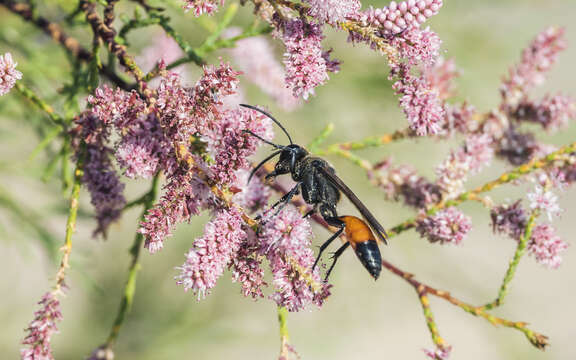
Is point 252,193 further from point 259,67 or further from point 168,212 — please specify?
point 259,67

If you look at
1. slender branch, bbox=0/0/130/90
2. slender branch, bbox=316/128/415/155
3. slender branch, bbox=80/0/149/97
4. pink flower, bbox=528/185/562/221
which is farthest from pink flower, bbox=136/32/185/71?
pink flower, bbox=528/185/562/221

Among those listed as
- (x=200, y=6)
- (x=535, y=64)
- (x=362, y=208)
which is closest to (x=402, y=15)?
(x=200, y=6)

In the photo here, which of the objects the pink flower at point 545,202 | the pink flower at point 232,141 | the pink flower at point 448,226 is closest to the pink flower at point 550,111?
the pink flower at point 545,202

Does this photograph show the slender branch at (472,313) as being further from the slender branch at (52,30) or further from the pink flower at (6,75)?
the slender branch at (52,30)

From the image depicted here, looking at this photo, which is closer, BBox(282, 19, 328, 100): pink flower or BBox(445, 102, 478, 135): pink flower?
BBox(282, 19, 328, 100): pink flower

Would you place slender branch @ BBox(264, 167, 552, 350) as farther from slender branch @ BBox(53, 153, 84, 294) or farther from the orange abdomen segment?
slender branch @ BBox(53, 153, 84, 294)
